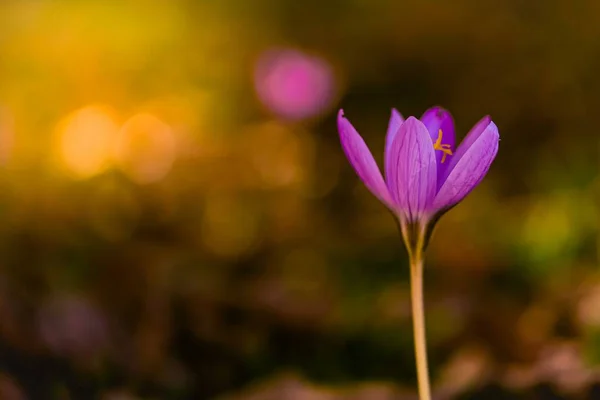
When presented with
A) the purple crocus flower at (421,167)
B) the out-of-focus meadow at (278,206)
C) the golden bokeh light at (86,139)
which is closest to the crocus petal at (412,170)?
the purple crocus flower at (421,167)

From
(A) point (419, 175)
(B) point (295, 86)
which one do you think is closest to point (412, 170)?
(A) point (419, 175)

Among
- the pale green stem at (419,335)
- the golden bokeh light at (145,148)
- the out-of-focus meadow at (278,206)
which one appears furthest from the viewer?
the golden bokeh light at (145,148)

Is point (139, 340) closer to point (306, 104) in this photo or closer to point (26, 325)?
point (26, 325)

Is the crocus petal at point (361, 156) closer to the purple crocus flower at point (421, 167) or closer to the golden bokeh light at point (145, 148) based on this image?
the purple crocus flower at point (421, 167)

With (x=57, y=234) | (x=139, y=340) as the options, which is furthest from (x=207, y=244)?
(x=139, y=340)

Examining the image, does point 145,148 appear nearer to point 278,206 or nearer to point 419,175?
point 278,206
